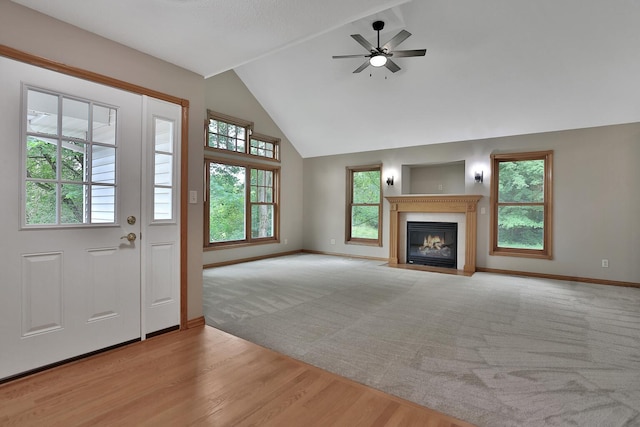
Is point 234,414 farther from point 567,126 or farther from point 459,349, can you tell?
point 567,126

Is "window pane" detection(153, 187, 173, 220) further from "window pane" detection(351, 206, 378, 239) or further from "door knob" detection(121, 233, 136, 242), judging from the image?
"window pane" detection(351, 206, 378, 239)

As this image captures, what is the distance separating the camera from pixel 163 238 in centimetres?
272

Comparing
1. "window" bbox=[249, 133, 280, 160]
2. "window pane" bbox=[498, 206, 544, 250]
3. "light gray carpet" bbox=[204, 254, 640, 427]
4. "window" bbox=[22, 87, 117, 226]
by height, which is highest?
"window" bbox=[249, 133, 280, 160]

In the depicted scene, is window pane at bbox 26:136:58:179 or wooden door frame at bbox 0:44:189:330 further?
wooden door frame at bbox 0:44:189:330

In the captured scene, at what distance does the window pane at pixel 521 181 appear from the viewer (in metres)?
5.52

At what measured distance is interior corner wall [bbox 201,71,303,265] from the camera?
6.05 meters

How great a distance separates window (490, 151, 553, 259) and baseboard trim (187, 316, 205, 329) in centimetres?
524

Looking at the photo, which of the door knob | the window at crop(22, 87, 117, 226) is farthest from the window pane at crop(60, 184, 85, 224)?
the door knob

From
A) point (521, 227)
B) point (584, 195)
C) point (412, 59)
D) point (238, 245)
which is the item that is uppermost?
point (412, 59)

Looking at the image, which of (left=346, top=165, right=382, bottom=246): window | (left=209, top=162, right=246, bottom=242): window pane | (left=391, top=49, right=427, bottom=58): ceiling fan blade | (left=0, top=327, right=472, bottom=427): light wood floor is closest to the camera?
(left=0, top=327, right=472, bottom=427): light wood floor

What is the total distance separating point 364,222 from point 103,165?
19.2 feet

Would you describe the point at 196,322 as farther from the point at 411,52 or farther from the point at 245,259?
the point at 411,52

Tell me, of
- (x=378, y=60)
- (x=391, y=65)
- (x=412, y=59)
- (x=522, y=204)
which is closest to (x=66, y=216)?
(x=378, y=60)

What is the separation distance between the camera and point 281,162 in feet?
24.8
